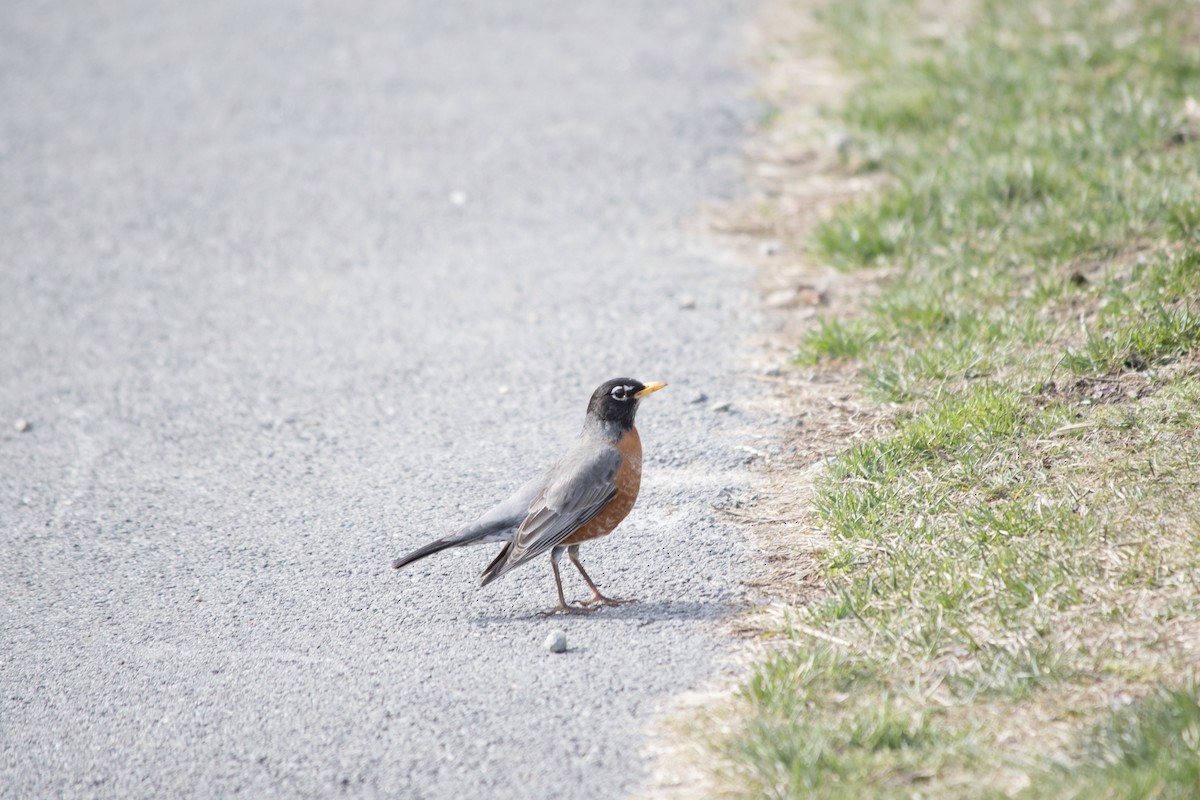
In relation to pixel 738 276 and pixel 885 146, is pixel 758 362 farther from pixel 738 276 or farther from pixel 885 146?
pixel 885 146

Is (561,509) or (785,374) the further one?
(785,374)

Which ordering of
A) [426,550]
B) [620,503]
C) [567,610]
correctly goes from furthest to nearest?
[620,503]
[567,610]
[426,550]

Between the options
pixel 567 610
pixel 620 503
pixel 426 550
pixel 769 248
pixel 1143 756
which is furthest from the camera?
pixel 769 248

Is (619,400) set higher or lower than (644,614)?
higher

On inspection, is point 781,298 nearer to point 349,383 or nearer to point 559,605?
point 349,383

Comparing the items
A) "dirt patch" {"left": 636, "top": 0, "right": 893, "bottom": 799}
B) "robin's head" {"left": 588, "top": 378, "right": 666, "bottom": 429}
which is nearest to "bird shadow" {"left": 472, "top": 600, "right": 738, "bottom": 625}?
"dirt patch" {"left": 636, "top": 0, "right": 893, "bottom": 799}

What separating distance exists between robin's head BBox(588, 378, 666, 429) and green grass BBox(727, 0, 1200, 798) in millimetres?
890

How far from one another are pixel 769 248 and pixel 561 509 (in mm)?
3912

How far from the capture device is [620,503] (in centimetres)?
474

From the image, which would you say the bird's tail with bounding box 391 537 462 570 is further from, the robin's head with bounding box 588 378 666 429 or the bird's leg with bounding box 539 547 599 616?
the robin's head with bounding box 588 378 666 429

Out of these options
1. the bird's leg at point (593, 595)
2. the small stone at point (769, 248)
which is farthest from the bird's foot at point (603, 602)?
the small stone at point (769, 248)

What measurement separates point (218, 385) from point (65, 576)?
199 centimetres

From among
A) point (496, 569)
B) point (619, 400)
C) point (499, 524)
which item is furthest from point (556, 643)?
point (619, 400)

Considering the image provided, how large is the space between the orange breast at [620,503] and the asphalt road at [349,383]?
0.25 metres
